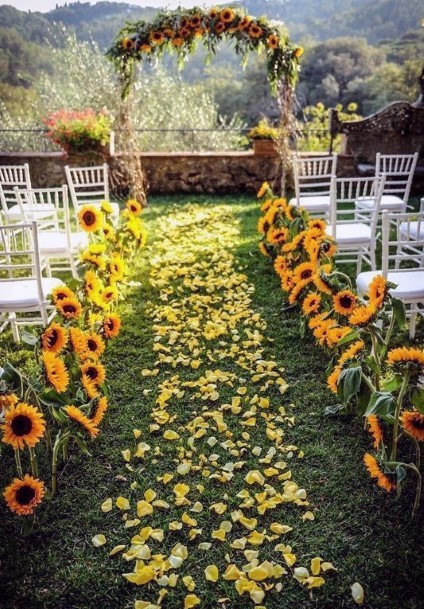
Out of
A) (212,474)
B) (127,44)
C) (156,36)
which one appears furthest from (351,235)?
(127,44)

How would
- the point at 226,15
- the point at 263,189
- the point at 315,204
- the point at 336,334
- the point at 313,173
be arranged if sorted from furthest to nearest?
the point at 226,15
the point at 313,173
the point at 315,204
the point at 263,189
the point at 336,334

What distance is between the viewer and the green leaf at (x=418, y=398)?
180 centimetres

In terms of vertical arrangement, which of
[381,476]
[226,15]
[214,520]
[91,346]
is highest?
[226,15]

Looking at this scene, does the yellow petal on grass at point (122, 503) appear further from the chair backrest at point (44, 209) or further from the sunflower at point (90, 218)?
the chair backrest at point (44, 209)

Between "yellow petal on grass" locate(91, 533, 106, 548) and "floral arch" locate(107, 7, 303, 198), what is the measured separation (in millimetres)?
5323

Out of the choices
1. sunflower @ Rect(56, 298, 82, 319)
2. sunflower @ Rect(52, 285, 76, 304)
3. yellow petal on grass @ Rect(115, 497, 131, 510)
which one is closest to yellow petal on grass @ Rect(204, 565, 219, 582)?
yellow petal on grass @ Rect(115, 497, 131, 510)

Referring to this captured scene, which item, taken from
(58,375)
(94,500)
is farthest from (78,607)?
(58,375)

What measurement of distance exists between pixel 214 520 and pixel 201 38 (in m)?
5.51

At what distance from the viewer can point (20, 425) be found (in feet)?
5.90

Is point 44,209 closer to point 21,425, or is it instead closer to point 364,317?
point 21,425

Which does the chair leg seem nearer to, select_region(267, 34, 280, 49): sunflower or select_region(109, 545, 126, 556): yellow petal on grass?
select_region(109, 545, 126, 556): yellow petal on grass

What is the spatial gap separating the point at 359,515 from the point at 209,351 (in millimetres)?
1439

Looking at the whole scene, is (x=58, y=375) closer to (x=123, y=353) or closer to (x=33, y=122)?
(x=123, y=353)

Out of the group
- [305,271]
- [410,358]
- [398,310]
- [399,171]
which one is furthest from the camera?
[399,171]
